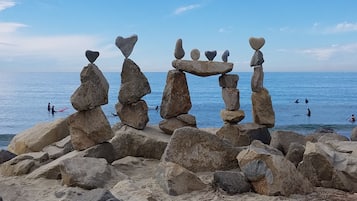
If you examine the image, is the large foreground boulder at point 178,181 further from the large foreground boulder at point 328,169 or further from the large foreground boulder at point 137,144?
the large foreground boulder at point 137,144

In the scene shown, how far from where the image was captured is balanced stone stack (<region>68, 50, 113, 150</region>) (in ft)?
26.9

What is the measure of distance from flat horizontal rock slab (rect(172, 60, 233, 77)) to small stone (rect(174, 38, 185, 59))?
15cm

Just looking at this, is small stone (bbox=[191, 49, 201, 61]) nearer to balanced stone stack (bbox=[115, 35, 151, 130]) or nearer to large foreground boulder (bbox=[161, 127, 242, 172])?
balanced stone stack (bbox=[115, 35, 151, 130])

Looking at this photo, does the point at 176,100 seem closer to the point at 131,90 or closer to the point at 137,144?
the point at 131,90

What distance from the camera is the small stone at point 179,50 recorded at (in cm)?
998

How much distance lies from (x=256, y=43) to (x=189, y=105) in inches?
78.7

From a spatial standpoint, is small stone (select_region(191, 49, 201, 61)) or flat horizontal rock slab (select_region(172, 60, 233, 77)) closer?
flat horizontal rock slab (select_region(172, 60, 233, 77))

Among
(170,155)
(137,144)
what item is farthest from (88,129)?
(170,155)

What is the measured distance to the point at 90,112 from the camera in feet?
27.7

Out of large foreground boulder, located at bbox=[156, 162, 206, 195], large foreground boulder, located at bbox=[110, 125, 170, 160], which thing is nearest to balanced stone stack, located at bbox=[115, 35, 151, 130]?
large foreground boulder, located at bbox=[110, 125, 170, 160]

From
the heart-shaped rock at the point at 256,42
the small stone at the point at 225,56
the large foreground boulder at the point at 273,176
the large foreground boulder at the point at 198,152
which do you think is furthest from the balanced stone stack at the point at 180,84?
the large foreground boulder at the point at 273,176

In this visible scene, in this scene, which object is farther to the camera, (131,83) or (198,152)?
(131,83)

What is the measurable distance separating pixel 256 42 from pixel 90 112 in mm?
3974

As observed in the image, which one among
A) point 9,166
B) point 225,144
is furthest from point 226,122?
point 9,166
